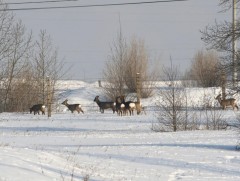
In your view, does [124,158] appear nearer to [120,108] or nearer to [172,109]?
[172,109]

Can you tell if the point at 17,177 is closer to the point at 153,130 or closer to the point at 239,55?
the point at 239,55

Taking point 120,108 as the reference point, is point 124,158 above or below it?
below

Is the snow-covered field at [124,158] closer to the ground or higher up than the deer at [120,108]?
closer to the ground

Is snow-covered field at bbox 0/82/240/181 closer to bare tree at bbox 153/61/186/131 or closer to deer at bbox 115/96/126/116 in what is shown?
bare tree at bbox 153/61/186/131

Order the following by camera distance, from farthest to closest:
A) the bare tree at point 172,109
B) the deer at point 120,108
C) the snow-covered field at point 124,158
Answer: the deer at point 120,108
the bare tree at point 172,109
the snow-covered field at point 124,158

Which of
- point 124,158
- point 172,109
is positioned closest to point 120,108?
point 172,109

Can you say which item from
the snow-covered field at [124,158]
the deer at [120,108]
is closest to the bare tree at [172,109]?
the snow-covered field at [124,158]

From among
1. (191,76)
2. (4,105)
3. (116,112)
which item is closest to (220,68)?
(116,112)

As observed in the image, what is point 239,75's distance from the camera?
18281mm

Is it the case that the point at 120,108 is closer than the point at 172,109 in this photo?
No

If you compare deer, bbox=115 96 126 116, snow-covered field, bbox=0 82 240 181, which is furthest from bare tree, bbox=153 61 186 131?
deer, bbox=115 96 126 116

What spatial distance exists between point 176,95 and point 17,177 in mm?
19147

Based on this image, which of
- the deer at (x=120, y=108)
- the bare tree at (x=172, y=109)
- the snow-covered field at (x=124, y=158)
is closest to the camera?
the snow-covered field at (x=124, y=158)

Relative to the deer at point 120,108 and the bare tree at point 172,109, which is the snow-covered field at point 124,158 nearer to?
the bare tree at point 172,109
